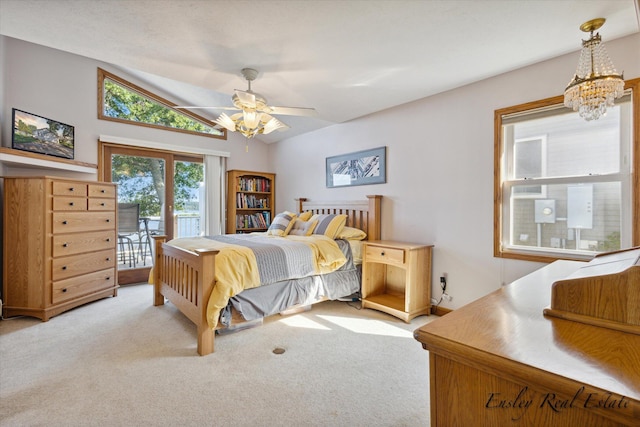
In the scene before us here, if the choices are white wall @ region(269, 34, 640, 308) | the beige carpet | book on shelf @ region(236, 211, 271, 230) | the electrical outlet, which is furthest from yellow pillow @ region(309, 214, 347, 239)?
book on shelf @ region(236, 211, 271, 230)

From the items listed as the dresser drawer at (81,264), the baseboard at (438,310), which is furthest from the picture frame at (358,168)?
the dresser drawer at (81,264)

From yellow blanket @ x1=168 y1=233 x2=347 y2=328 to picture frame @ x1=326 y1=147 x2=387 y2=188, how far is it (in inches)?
44.7

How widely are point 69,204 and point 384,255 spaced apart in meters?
3.39

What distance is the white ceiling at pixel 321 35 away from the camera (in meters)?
1.68

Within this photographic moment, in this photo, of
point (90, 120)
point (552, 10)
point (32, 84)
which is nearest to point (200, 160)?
point (90, 120)

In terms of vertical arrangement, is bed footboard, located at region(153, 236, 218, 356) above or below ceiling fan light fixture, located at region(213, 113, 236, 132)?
below

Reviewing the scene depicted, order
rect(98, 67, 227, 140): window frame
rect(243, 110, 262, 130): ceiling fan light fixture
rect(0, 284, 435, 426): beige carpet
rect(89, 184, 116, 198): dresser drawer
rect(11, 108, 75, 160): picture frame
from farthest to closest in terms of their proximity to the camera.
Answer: rect(98, 67, 227, 140): window frame < rect(89, 184, 116, 198): dresser drawer < rect(11, 108, 75, 160): picture frame < rect(243, 110, 262, 130): ceiling fan light fixture < rect(0, 284, 435, 426): beige carpet

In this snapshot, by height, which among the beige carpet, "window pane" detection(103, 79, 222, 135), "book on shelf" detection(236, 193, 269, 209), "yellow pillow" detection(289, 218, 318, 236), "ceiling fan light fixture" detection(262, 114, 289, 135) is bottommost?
the beige carpet

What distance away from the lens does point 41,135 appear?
3252mm

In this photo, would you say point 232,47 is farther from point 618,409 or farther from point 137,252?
point 137,252

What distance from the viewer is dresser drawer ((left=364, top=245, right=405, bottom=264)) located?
2.90 meters

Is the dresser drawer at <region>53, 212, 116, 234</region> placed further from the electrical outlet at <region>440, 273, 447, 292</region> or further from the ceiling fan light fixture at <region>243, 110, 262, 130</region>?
the electrical outlet at <region>440, 273, 447, 292</region>

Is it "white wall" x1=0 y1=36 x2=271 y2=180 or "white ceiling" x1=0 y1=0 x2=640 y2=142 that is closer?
"white ceiling" x1=0 y1=0 x2=640 y2=142

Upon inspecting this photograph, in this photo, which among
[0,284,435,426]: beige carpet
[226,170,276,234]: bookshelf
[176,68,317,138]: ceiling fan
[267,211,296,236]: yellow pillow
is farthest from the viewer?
[226,170,276,234]: bookshelf
